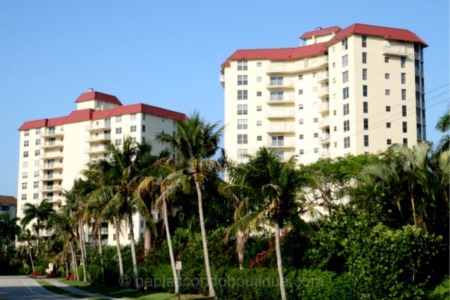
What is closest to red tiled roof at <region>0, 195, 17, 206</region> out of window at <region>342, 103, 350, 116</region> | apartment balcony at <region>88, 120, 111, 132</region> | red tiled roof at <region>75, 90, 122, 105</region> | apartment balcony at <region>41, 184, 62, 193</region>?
apartment balcony at <region>41, 184, 62, 193</region>

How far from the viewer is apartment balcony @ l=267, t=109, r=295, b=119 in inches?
3836

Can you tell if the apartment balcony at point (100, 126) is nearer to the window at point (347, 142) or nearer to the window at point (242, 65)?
the window at point (242, 65)

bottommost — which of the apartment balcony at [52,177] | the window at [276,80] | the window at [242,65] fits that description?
the apartment balcony at [52,177]

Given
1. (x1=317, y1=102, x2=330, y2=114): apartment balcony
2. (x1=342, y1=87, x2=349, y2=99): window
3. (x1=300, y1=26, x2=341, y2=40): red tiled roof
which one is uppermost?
(x1=300, y1=26, x2=341, y2=40): red tiled roof

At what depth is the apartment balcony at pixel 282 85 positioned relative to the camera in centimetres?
9825

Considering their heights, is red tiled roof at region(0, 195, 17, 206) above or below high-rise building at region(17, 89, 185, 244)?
below

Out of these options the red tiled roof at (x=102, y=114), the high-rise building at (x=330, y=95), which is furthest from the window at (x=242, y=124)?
the red tiled roof at (x=102, y=114)

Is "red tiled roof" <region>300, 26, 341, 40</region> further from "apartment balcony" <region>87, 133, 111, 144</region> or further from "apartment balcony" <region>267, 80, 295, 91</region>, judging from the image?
"apartment balcony" <region>87, 133, 111, 144</region>

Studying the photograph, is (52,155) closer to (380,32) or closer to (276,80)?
(276,80)

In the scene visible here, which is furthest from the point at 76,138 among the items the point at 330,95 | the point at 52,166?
the point at 330,95

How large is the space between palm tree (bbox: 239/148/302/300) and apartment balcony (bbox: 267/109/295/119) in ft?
214

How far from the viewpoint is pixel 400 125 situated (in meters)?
86.3

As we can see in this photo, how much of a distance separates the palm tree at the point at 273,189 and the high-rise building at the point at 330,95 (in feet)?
177

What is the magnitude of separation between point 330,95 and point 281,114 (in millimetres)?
9619
